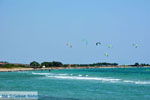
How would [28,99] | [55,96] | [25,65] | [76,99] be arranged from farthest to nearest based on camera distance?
1. [25,65]
2. [55,96]
3. [76,99]
4. [28,99]

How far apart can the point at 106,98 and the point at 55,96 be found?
3.86 meters

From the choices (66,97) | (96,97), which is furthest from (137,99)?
(66,97)

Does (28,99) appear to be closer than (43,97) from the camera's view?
Yes

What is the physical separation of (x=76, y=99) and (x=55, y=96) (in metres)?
2.59

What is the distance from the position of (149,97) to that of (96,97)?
163 inches

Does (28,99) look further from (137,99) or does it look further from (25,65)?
(25,65)

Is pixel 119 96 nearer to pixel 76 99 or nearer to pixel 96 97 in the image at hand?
pixel 96 97

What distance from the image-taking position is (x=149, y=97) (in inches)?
1344

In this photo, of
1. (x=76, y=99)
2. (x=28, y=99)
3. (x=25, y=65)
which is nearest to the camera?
(x=28, y=99)

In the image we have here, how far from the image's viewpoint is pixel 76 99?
104ft

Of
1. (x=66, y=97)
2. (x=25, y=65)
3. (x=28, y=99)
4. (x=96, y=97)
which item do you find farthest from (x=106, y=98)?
(x=25, y=65)

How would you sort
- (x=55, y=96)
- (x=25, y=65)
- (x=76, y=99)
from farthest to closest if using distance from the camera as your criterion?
(x=25, y=65) < (x=55, y=96) < (x=76, y=99)

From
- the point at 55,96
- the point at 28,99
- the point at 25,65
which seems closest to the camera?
the point at 28,99

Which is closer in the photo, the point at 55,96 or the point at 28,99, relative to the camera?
the point at 28,99
